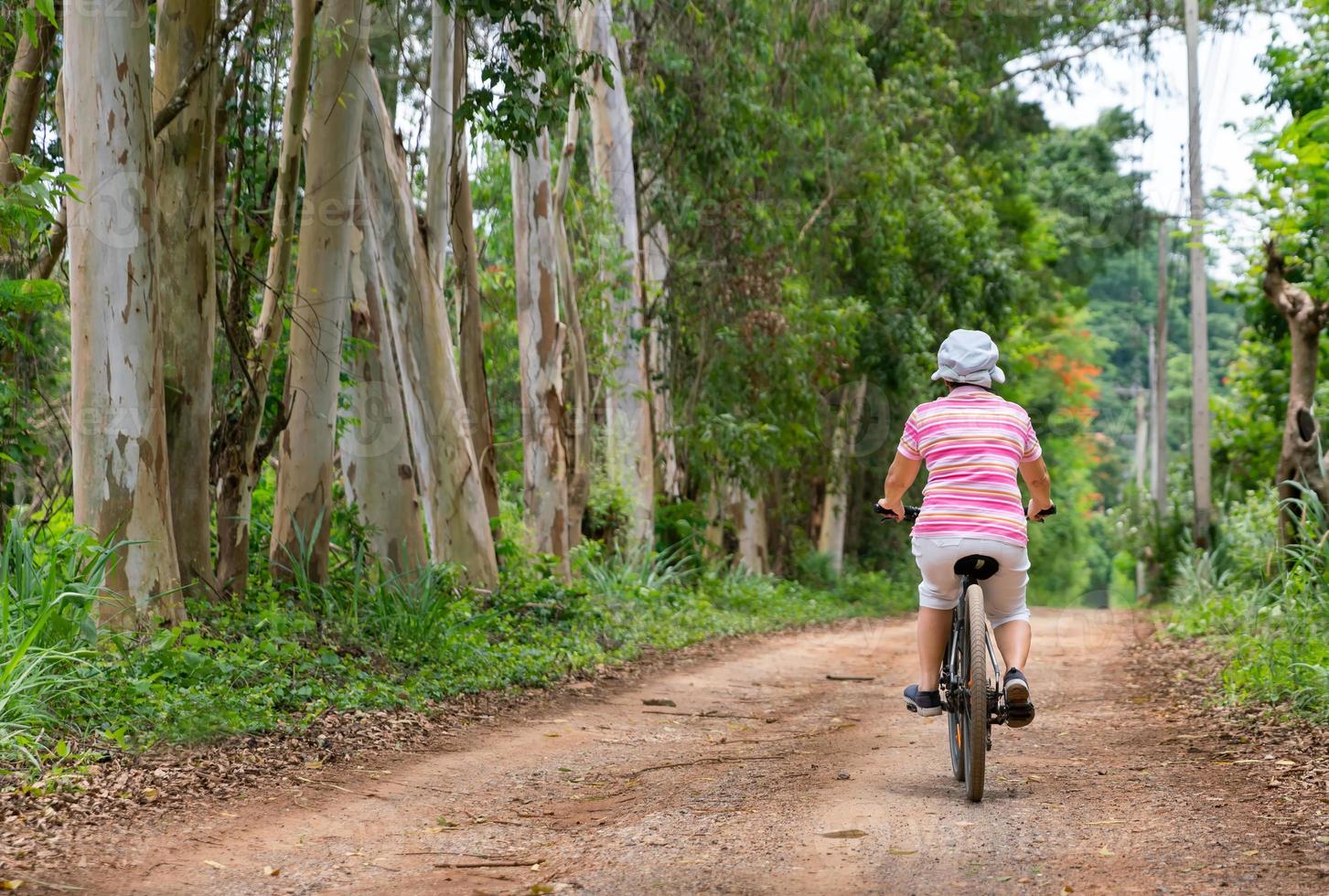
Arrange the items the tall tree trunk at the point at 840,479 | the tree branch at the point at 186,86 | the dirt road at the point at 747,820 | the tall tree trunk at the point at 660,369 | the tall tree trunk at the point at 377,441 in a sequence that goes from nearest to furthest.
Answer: the dirt road at the point at 747,820
the tree branch at the point at 186,86
the tall tree trunk at the point at 377,441
the tall tree trunk at the point at 660,369
the tall tree trunk at the point at 840,479

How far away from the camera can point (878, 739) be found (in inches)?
316

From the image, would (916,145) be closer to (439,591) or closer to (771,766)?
(439,591)

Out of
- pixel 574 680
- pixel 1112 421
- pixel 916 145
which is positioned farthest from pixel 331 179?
pixel 1112 421

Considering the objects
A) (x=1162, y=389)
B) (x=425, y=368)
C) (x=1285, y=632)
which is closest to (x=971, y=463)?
(x=1285, y=632)

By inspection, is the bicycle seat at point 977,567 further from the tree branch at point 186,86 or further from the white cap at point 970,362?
the tree branch at point 186,86

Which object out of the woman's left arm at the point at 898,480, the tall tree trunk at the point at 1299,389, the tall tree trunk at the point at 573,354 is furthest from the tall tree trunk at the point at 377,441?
the tall tree trunk at the point at 1299,389

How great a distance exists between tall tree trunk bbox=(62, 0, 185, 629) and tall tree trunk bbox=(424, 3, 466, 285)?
4.04m

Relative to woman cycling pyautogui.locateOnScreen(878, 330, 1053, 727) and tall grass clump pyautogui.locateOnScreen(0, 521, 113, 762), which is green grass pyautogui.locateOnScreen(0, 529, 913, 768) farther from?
woman cycling pyautogui.locateOnScreen(878, 330, 1053, 727)

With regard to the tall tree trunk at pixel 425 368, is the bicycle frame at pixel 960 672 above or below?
below

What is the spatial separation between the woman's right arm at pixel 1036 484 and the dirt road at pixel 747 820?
1266mm

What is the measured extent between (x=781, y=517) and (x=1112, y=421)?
4408cm

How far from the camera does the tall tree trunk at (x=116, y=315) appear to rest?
7.93 metres

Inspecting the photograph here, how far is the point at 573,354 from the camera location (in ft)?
53.3

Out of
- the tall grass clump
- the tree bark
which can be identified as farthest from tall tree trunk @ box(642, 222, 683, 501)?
the tall grass clump
